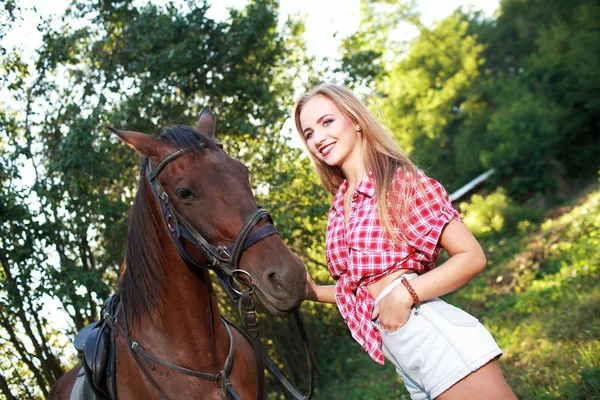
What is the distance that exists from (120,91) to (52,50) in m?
1.06

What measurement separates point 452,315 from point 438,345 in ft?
0.41

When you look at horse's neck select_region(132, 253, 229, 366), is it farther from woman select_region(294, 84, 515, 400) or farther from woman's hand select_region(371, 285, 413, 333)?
woman's hand select_region(371, 285, 413, 333)

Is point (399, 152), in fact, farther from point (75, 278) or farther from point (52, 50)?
point (52, 50)

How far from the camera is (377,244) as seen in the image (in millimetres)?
1959

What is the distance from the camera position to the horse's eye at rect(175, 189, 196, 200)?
2432 millimetres

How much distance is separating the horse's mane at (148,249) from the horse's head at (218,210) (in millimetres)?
16

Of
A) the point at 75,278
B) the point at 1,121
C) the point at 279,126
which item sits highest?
the point at 1,121

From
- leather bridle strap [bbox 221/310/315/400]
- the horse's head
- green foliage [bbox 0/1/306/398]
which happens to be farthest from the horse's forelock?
green foliage [bbox 0/1/306/398]

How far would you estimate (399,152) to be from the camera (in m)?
2.15

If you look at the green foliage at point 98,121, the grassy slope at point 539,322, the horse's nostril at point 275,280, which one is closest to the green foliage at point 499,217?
the grassy slope at point 539,322

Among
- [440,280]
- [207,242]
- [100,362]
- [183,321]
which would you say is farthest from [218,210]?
[100,362]

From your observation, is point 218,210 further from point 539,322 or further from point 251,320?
point 539,322

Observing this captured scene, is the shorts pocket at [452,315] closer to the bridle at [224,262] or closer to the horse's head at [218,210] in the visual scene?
the horse's head at [218,210]

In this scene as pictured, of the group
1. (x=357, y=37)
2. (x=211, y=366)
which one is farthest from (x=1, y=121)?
(x=357, y=37)
